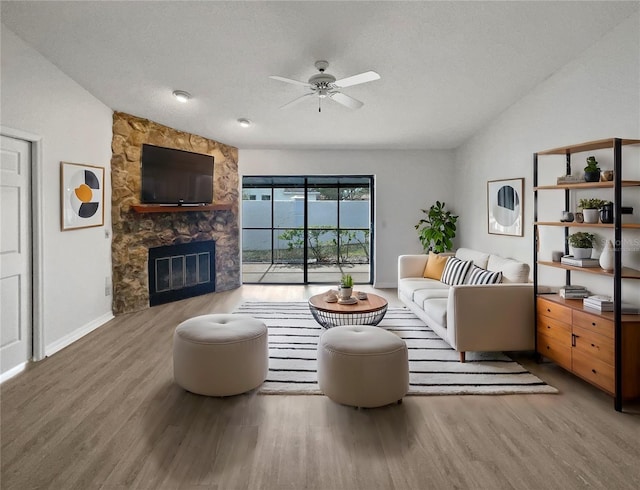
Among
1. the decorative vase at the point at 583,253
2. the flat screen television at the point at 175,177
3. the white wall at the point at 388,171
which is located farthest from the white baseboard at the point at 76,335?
the decorative vase at the point at 583,253

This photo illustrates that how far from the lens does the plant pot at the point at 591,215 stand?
320 cm

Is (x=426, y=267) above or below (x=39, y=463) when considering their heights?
above

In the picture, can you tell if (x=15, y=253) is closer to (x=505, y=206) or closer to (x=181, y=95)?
(x=181, y=95)

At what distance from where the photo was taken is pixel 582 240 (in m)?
3.37

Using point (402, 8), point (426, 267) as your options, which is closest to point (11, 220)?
point (402, 8)

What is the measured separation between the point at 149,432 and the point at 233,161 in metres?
5.29

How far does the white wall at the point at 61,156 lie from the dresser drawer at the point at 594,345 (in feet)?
15.0

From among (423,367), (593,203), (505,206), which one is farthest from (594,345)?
(505,206)

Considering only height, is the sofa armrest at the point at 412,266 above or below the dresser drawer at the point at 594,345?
above

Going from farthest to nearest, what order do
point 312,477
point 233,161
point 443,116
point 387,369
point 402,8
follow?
point 233,161
point 443,116
point 402,8
point 387,369
point 312,477

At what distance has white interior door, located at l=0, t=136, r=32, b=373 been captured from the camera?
329cm

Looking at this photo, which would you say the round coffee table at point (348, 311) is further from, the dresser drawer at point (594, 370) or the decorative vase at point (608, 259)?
the decorative vase at point (608, 259)

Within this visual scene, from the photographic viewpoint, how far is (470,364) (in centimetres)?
354

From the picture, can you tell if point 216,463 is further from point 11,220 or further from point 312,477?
point 11,220
